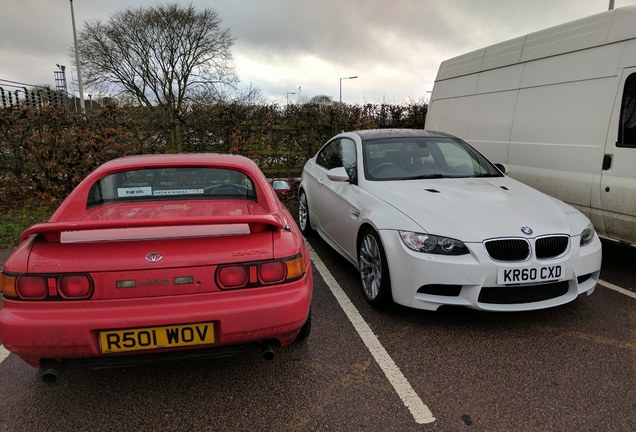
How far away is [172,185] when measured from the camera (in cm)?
318

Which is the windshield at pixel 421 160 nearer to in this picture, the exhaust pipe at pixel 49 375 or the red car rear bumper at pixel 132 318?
the red car rear bumper at pixel 132 318

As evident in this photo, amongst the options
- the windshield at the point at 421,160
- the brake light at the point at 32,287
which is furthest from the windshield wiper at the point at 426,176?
the brake light at the point at 32,287

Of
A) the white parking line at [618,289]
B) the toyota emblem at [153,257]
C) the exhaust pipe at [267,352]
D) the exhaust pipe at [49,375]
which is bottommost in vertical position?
the white parking line at [618,289]

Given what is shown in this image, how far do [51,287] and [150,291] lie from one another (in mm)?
463

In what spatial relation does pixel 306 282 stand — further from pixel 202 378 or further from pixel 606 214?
pixel 606 214

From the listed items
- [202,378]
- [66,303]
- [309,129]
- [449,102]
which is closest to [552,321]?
[202,378]

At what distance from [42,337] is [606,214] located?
15.9 ft

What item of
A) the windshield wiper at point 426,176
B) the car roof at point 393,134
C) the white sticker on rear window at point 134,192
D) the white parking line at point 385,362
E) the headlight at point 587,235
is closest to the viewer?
the white parking line at point 385,362

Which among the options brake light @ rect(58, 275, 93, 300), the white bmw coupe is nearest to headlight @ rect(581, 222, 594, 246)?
the white bmw coupe

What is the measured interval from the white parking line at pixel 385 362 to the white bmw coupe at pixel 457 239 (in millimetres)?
230

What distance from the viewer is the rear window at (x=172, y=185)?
3.11 meters

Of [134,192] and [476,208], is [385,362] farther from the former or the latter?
[134,192]

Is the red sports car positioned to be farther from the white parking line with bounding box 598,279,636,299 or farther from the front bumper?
the white parking line with bounding box 598,279,636,299

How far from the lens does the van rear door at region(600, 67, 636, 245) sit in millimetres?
4105
